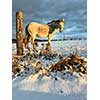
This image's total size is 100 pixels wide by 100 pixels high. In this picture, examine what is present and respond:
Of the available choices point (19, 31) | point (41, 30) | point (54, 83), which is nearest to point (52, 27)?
point (41, 30)

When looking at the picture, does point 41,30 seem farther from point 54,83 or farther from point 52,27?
point 54,83

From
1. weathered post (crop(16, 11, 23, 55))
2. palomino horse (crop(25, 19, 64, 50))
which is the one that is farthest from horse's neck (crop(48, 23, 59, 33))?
weathered post (crop(16, 11, 23, 55))

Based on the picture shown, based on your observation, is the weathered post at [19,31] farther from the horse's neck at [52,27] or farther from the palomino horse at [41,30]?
the horse's neck at [52,27]

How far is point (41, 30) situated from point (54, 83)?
27cm

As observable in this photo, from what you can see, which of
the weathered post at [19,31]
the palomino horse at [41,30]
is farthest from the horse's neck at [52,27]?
the weathered post at [19,31]

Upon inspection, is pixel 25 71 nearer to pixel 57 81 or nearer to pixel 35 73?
pixel 35 73

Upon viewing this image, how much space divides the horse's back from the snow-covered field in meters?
0.06

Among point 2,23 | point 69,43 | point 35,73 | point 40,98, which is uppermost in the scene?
point 2,23

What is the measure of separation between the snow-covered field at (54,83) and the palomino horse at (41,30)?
52 millimetres

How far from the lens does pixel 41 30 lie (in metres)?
1.28

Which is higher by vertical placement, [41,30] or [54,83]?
[41,30]

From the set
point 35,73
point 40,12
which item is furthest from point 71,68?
point 40,12

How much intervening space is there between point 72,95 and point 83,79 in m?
0.09
